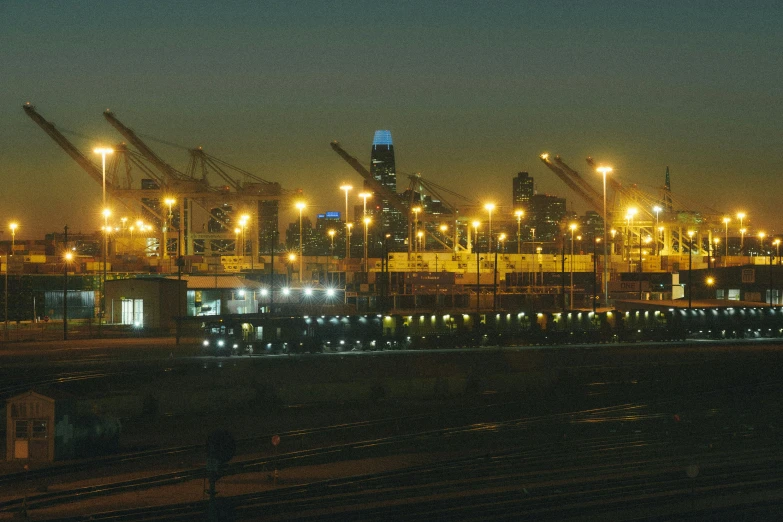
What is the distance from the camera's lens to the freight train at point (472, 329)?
1607 inches

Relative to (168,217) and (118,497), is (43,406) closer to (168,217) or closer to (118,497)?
(118,497)

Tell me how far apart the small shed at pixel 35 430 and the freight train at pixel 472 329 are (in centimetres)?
1830

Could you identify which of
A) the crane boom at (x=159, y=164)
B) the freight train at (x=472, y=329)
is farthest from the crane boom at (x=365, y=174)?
the freight train at (x=472, y=329)

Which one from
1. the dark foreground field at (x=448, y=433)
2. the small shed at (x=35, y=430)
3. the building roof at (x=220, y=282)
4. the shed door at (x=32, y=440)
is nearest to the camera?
Answer: the dark foreground field at (x=448, y=433)

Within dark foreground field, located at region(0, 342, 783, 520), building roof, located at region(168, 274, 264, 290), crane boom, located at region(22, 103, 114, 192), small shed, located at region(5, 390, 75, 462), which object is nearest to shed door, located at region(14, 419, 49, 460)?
small shed, located at region(5, 390, 75, 462)

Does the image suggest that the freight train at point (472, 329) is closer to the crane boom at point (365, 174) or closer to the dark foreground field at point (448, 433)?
the dark foreground field at point (448, 433)

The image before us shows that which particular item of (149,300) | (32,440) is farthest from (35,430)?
(149,300)

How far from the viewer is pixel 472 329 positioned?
153 ft

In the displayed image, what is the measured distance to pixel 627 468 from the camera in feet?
65.4

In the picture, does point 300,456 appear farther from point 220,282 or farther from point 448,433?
point 220,282

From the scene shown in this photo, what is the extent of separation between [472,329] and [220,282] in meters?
24.0

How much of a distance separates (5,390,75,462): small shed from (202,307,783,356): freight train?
18297mm

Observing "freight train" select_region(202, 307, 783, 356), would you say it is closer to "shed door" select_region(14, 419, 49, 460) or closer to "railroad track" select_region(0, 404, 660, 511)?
"railroad track" select_region(0, 404, 660, 511)

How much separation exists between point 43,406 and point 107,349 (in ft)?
66.6
